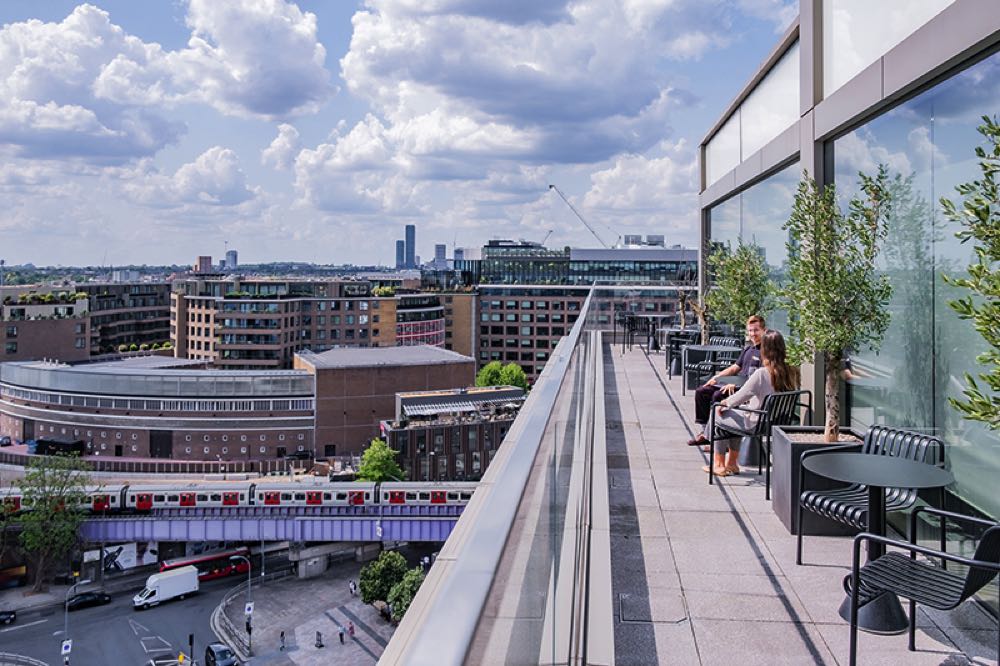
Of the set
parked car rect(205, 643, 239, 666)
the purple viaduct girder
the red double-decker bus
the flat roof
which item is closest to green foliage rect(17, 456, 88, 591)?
the purple viaduct girder

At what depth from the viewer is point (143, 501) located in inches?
2306

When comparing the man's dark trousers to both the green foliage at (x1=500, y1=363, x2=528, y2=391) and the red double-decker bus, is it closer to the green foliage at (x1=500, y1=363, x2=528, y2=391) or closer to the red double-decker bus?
the red double-decker bus

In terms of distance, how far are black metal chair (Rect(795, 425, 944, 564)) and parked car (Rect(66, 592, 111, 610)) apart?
62.7 metres

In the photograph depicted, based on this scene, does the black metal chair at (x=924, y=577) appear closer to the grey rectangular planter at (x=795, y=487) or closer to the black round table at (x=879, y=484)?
the black round table at (x=879, y=484)

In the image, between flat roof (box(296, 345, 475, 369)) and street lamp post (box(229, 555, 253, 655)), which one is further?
flat roof (box(296, 345, 475, 369))

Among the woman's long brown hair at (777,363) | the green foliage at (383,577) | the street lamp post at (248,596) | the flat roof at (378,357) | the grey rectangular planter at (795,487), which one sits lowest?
the street lamp post at (248,596)

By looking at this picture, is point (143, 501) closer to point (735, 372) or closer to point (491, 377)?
point (491, 377)

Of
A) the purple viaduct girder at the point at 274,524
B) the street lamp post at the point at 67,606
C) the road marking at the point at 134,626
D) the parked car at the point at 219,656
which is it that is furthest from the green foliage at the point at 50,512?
the parked car at the point at 219,656

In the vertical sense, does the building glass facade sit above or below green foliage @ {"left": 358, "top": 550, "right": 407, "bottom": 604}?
above

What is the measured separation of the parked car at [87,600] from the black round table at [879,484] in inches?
2496

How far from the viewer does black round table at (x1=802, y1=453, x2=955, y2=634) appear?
3.94 metres

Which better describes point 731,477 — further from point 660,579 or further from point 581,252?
point 581,252

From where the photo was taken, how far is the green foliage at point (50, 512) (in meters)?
55.0

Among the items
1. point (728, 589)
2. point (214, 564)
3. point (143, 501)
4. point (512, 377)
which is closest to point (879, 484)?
point (728, 589)
